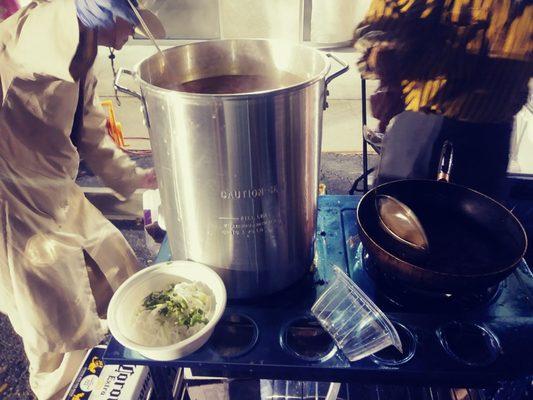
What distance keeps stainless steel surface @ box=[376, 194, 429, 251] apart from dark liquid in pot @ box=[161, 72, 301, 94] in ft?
1.29

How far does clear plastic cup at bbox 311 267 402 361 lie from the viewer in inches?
36.3

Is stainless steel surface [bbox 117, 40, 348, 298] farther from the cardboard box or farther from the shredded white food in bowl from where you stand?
the cardboard box

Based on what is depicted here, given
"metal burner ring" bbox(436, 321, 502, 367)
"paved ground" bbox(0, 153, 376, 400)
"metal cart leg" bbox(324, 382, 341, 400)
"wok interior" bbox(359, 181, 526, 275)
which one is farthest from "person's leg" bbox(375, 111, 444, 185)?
"paved ground" bbox(0, 153, 376, 400)

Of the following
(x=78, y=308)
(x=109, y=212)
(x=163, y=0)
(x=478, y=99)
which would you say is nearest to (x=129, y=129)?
(x=109, y=212)

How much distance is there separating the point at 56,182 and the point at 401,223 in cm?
131

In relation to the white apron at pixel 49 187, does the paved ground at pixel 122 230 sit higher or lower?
lower

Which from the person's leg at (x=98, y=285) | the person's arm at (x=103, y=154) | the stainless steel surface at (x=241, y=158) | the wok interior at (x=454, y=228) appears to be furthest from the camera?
the person's leg at (x=98, y=285)

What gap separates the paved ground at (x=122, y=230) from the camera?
82.1 inches

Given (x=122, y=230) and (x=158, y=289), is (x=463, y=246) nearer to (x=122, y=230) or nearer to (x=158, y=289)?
(x=158, y=289)

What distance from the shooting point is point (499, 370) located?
0.90 meters

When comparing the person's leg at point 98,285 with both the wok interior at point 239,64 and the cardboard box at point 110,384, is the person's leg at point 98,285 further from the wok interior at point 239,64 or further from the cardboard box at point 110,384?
the wok interior at point 239,64

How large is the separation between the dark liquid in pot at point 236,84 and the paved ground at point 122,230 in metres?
1.84

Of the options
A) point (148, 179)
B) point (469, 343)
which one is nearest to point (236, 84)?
point (469, 343)

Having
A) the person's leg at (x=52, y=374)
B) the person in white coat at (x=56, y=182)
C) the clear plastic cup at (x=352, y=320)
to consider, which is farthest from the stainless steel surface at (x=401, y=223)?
Answer: the person's leg at (x=52, y=374)
